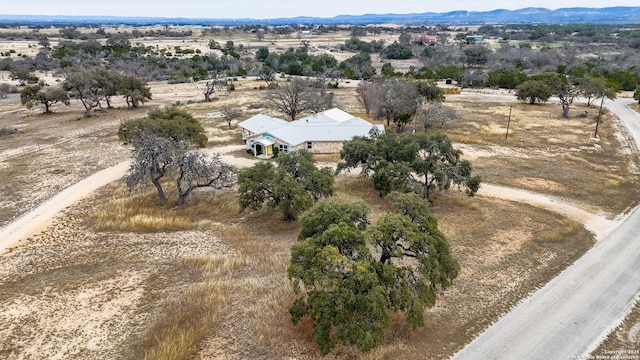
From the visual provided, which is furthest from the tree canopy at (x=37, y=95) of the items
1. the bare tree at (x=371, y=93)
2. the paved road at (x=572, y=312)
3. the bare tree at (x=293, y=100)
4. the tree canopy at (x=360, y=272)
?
the paved road at (x=572, y=312)

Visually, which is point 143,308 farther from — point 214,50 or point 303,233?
point 214,50

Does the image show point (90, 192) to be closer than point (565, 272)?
No

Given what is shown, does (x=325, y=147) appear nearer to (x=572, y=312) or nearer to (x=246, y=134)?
(x=246, y=134)

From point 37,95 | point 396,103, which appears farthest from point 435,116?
point 37,95

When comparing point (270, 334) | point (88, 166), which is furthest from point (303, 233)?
point (88, 166)

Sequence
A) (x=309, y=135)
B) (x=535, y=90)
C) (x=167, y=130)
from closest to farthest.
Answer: (x=167, y=130) < (x=309, y=135) < (x=535, y=90)

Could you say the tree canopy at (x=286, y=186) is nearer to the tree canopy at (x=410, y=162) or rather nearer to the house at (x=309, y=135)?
the tree canopy at (x=410, y=162)
